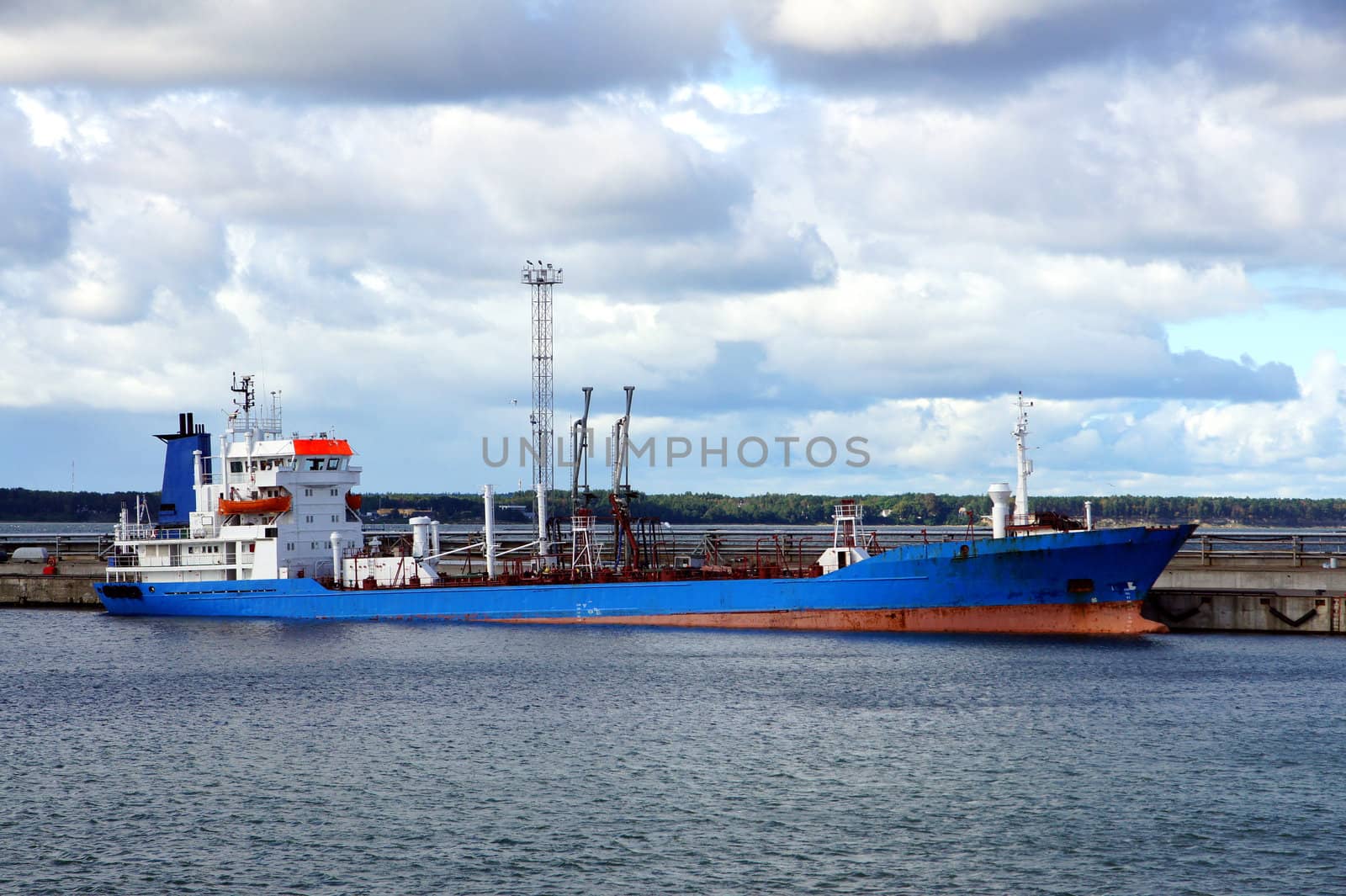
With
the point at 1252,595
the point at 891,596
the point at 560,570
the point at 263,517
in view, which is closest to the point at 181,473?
the point at 263,517

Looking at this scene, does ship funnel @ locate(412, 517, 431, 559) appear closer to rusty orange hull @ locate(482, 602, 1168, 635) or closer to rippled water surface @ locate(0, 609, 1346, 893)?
rippled water surface @ locate(0, 609, 1346, 893)

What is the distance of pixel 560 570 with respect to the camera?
57.9 m

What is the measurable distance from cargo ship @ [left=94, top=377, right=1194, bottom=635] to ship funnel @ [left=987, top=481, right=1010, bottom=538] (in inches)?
2.4

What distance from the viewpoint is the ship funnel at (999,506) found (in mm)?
50156

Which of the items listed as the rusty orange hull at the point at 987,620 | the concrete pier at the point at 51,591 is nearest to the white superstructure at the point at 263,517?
the concrete pier at the point at 51,591

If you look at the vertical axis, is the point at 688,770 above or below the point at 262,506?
below

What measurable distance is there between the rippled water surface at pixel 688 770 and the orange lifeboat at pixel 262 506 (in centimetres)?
1165

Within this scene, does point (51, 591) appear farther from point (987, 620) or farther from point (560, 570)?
point (987, 620)

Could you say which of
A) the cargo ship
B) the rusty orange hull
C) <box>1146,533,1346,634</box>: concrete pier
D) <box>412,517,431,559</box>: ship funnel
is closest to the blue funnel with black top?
the cargo ship

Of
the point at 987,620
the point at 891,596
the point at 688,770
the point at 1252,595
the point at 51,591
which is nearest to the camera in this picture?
the point at 688,770

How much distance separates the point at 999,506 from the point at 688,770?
23.6 metres

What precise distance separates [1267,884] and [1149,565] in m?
26.7

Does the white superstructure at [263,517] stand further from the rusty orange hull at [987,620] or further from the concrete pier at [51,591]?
the rusty orange hull at [987,620]

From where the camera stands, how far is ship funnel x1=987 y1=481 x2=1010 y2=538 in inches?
1975
